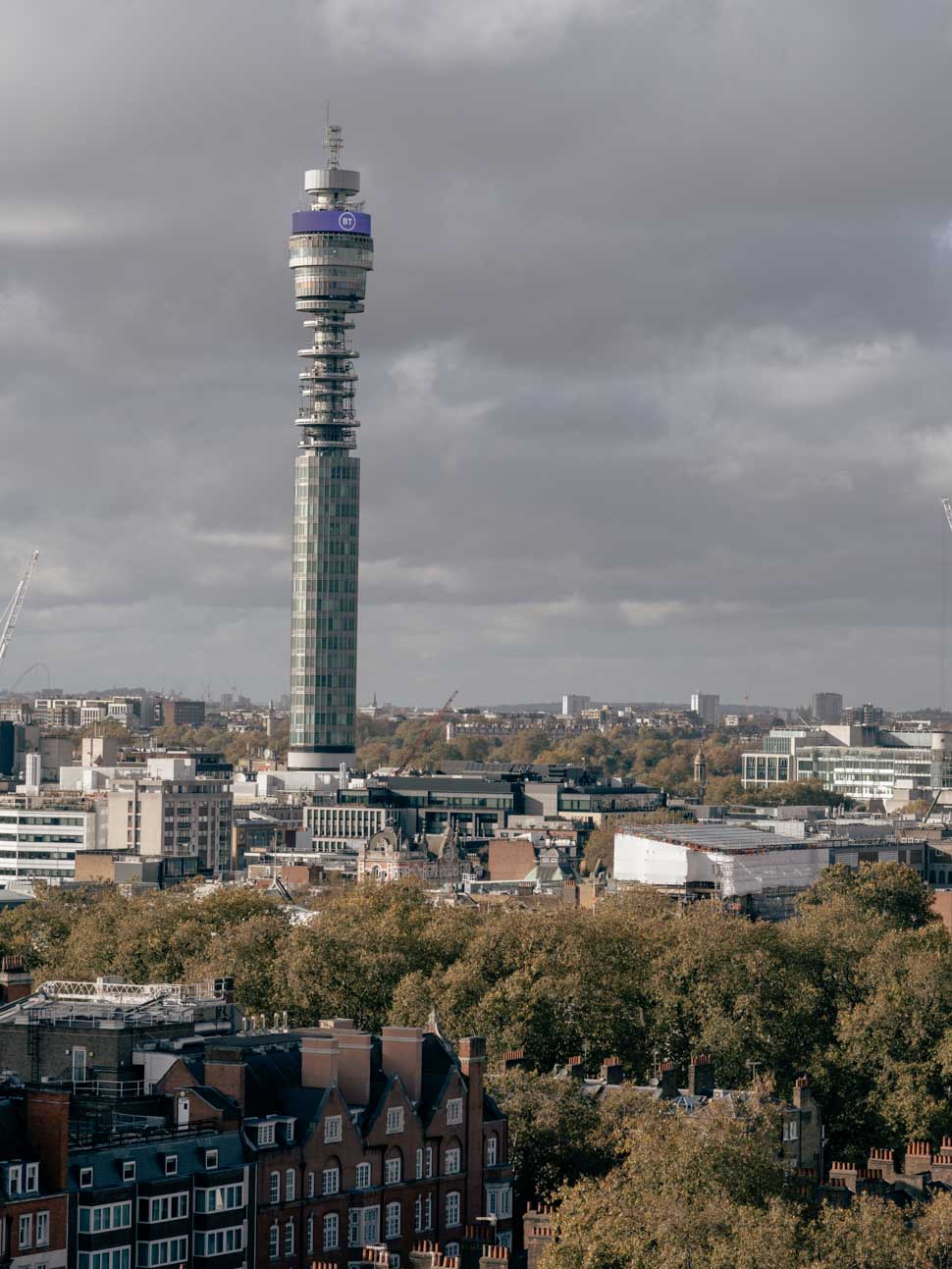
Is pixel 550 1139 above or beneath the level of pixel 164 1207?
above

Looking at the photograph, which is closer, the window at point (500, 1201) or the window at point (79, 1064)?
the window at point (79, 1064)

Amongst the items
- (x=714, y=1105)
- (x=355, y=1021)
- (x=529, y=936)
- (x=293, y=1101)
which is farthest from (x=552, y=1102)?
(x=529, y=936)

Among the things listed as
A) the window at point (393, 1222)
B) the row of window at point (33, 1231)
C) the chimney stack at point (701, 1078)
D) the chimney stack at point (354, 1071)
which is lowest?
the window at point (393, 1222)

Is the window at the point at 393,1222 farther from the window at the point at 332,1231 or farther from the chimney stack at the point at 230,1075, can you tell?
the chimney stack at the point at 230,1075

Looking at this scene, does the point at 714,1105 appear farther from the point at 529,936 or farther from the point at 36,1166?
the point at 529,936

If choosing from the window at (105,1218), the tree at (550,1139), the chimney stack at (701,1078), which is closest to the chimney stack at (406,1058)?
the tree at (550,1139)

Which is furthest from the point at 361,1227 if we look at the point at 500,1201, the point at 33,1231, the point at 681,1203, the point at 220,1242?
the point at 33,1231

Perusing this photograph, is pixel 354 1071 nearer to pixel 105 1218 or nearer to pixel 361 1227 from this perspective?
pixel 361 1227
